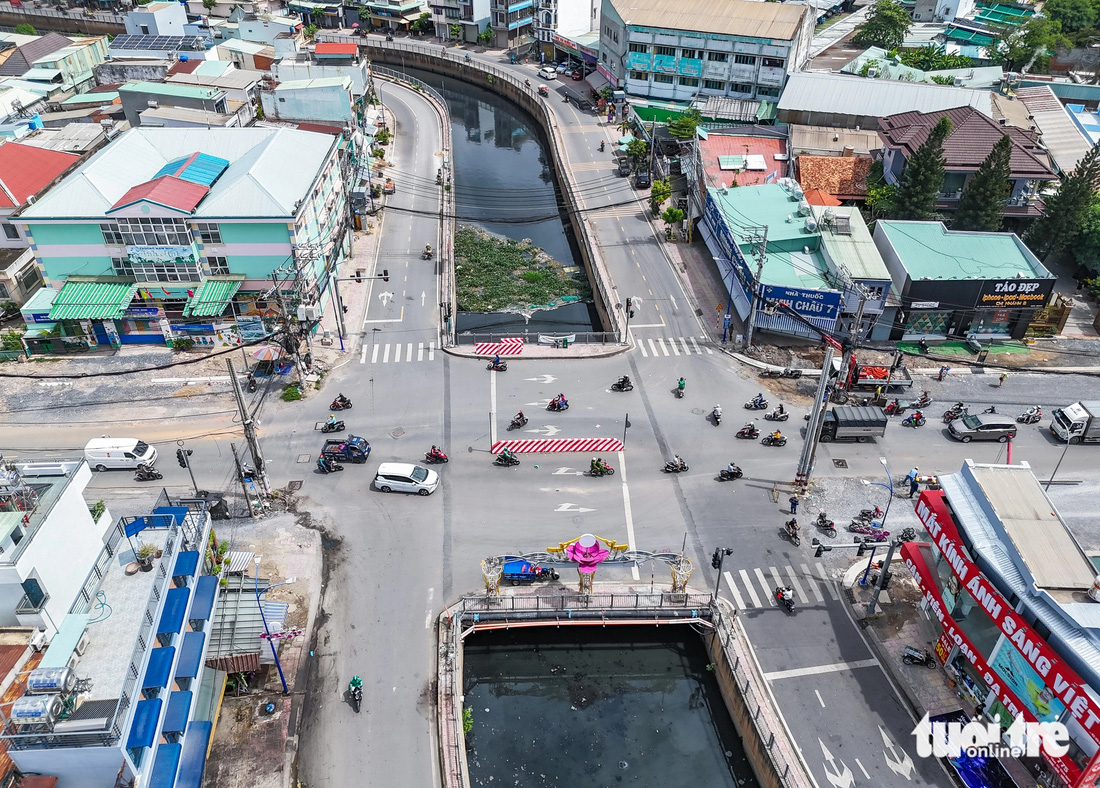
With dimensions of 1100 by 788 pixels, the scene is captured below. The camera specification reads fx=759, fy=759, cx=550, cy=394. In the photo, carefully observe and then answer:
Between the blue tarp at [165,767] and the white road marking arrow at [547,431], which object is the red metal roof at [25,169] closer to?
the white road marking arrow at [547,431]

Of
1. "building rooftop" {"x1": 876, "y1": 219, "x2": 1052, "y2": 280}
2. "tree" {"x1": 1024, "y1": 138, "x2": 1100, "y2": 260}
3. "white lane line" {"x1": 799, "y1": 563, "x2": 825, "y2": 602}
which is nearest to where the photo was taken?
"white lane line" {"x1": 799, "y1": 563, "x2": 825, "y2": 602}

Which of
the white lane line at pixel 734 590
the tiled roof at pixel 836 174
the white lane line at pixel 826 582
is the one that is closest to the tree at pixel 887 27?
the tiled roof at pixel 836 174

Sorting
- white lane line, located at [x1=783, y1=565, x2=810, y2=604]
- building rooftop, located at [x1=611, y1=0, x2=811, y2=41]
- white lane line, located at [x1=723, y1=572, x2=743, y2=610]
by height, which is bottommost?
white lane line, located at [x1=723, y1=572, x2=743, y2=610]

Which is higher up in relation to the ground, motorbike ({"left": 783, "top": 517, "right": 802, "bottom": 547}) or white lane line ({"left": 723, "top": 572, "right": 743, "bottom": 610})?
motorbike ({"left": 783, "top": 517, "right": 802, "bottom": 547})

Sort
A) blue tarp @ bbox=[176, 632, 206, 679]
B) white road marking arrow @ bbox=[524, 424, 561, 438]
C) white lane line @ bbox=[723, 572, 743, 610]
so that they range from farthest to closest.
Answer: white road marking arrow @ bbox=[524, 424, 561, 438] → white lane line @ bbox=[723, 572, 743, 610] → blue tarp @ bbox=[176, 632, 206, 679]

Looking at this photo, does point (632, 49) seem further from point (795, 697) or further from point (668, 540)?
point (795, 697)

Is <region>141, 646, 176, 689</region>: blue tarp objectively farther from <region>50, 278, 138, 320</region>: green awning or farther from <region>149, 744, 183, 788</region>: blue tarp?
<region>50, 278, 138, 320</region>: green awning

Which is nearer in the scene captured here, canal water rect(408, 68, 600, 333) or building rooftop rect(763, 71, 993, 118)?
canal water rect(408, 68, 600, 333)

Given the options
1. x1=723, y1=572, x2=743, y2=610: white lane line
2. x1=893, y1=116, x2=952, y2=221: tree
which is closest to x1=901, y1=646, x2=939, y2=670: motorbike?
x1=723, y1=572, x2=743, y2=610: white lane line
